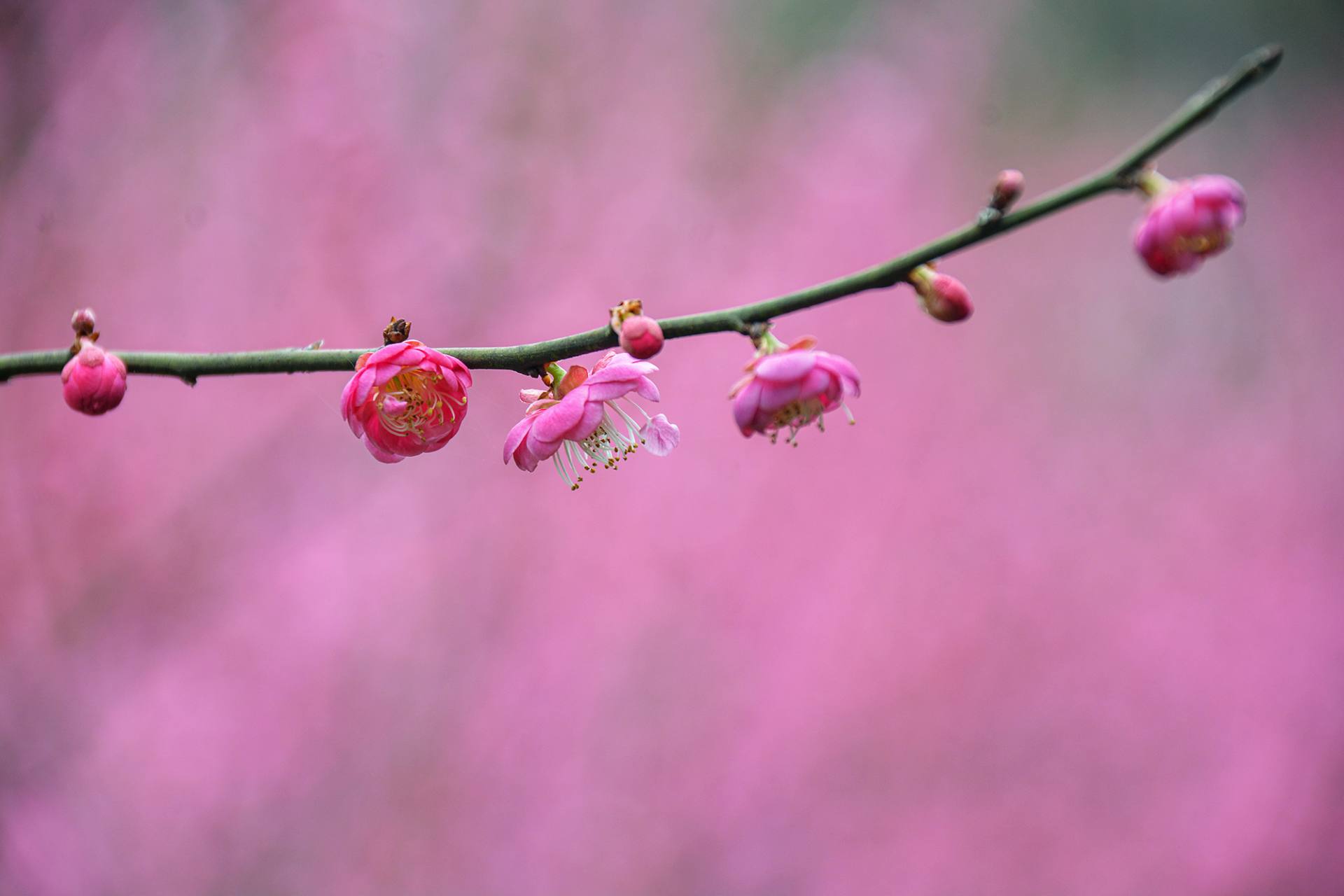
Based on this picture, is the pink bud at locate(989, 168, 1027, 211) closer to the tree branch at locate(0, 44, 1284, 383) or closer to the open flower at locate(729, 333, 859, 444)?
the tree branch at locate(0, 44, 1284, 383)

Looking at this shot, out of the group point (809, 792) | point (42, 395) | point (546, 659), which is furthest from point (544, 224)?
point (809, 792)

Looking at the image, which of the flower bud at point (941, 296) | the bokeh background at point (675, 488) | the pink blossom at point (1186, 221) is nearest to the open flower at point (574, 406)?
the flower bud at point (941, 296)

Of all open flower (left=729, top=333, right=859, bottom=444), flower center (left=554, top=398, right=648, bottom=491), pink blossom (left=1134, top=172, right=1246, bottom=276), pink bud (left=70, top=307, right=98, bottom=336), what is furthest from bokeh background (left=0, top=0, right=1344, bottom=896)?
pink blossom (left=1134, top=172, right=1246, bottom=276)

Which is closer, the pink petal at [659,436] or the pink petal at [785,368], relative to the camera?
the pink petal at [785,368]

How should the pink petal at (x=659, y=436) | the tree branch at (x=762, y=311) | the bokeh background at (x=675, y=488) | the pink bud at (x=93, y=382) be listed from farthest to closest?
the bokeh background at (x=675, y=488) < the pink petal at (x=659, y=436) < the pink bud at (x=93, y=382) < the tree branch at (x=762, y=311)

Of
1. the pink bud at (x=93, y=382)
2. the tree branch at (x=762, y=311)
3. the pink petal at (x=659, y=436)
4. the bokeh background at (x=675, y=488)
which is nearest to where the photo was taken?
the tree branch at (x=762, y=311)

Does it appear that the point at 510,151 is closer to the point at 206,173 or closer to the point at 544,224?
the point at 544,224

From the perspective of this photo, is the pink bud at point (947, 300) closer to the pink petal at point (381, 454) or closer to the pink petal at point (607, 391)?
the pink petal at point (607, 391)
